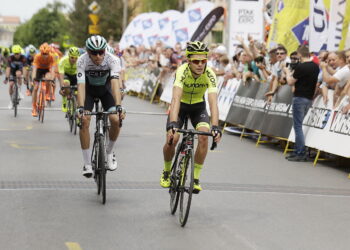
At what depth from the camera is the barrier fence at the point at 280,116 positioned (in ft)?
43.1

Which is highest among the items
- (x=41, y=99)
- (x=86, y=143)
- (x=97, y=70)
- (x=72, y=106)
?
(x=97, y=70)

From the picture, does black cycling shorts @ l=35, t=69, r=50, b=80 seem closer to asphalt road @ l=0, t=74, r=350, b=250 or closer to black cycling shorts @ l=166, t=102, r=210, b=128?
asphalt road @ l=0, t=74, r=350, b=250

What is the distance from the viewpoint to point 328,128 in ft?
44.2

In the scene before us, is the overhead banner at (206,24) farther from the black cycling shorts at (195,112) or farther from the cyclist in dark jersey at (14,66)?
the black cycling shorts at (195,112)

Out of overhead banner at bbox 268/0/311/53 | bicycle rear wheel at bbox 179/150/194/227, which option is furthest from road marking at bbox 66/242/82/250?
overhead banner at bbox 268/0/311/53

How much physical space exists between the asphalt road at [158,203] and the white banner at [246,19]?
9427 millimetres

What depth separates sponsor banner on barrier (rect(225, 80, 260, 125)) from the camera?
17750 mm

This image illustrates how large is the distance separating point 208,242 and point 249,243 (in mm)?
367

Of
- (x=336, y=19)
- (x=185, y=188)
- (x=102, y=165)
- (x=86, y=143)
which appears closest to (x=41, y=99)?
(x=336, y=19)

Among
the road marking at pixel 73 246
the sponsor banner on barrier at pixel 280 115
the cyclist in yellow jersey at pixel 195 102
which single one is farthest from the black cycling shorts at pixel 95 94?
the sponsor banner on barrier at pixel 280 115

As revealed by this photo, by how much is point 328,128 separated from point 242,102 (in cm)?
492

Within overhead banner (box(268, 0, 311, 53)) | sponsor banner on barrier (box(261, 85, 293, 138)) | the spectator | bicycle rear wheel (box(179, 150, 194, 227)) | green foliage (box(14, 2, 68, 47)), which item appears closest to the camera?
bicycle rear wheel (box(179, 150, 194, 227))

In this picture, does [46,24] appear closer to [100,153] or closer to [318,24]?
[318,24]

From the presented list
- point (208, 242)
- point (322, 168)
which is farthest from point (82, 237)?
point (322, 168)
